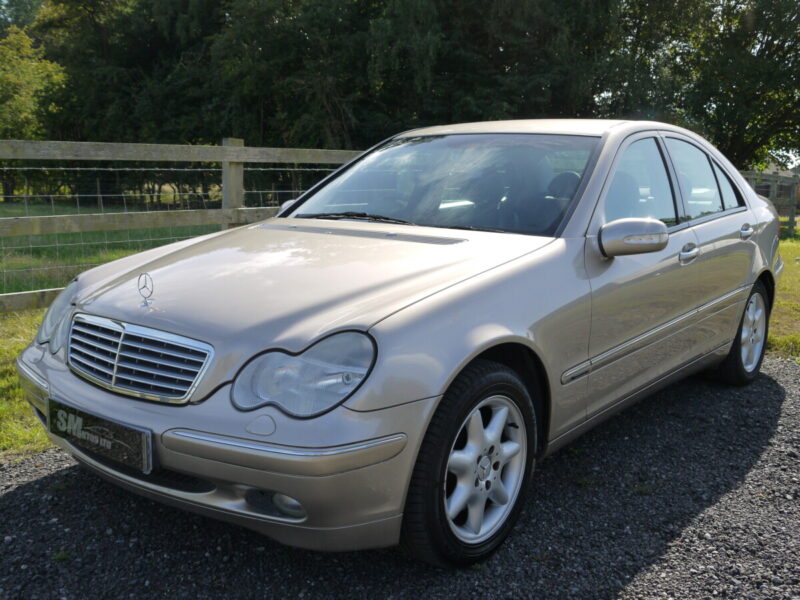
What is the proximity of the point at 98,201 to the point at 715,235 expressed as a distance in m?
15.8

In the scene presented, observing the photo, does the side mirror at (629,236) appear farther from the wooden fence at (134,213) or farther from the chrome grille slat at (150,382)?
the wooden fence at (134,213)

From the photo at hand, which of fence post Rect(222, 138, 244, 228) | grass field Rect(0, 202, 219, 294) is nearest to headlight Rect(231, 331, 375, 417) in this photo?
grass field Rect(0, 202, 219, 294)

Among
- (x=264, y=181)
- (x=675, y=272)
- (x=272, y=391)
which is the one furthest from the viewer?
(x=264, y=181)

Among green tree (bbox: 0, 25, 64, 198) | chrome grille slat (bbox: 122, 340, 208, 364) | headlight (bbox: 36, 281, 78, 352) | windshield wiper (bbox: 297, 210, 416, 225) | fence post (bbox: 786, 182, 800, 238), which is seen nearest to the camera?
chrome grille slat (bbox: 122, 340, 208, 364)

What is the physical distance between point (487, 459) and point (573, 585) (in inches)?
20.2

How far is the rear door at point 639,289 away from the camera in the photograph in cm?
309

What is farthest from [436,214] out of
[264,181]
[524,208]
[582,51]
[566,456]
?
[582,51]

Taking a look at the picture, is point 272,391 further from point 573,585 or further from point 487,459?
point 573,585

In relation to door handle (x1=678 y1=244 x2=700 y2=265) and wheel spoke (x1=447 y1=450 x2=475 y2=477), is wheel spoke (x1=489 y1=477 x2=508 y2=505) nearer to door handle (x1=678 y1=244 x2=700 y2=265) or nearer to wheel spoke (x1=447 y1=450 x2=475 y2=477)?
wheel spoke (x1=447 y1=450 x2=475 y2=477)

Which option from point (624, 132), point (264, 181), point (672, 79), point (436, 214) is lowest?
point (264, 181)

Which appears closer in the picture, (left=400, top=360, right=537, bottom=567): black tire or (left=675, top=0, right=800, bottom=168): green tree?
(left=400, top=360, right=537, bottom=567): black tire

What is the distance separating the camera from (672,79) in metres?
26.3

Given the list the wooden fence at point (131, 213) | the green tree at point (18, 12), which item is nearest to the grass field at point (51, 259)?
the wooden fence at point (131, 213)

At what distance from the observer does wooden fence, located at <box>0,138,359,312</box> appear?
5184 millimetres
